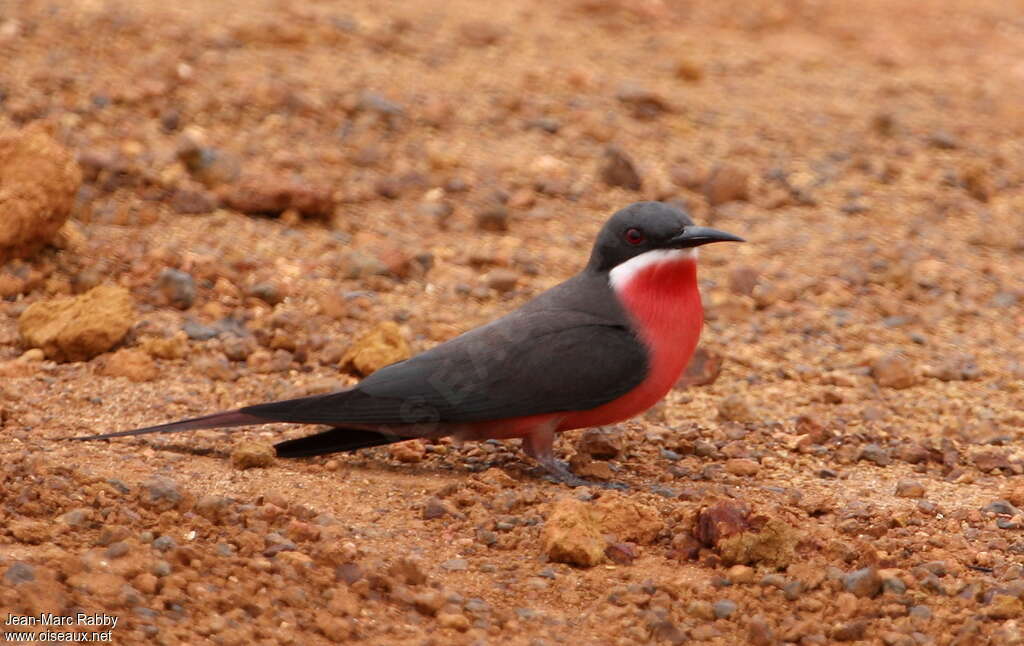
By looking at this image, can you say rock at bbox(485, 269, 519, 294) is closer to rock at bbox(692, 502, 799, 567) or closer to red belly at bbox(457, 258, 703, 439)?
red belly at bbox(457, 258, 703, 439)

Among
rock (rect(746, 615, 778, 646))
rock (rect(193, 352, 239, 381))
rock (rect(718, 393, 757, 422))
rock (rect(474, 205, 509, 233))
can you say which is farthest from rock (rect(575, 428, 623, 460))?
rock (rect(474, 205, 509, 233))

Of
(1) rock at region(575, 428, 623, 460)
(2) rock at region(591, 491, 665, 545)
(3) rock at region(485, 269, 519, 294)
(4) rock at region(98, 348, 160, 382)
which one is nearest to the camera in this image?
(2) rock at region(591, 491, 665, 545)

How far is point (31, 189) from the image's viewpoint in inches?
250

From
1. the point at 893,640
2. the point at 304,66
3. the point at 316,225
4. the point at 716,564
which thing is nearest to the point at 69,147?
the point at 316,225

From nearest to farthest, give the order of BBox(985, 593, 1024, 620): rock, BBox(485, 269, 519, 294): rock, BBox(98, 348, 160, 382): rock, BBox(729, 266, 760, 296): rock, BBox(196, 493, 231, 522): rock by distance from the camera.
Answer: BBox(985, 593, 1024, 620): rock, BBox(196, 493, 231, 522): rock, BBox(98, 348, 160, 382): rock, BBox(485, 269, 519, 294): rock, BBox(729, 266, 760, 296): rock

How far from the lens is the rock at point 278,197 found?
286 inches

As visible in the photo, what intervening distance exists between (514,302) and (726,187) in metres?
1.81

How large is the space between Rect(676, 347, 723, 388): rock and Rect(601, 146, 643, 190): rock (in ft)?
6.67

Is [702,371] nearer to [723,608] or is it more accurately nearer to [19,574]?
[723,608]

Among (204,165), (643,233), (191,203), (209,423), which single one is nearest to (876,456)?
(643,233)

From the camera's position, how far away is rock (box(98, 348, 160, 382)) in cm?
580

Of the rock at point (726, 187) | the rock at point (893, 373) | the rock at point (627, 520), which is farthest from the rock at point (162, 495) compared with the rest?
the rock at point (726, 187)

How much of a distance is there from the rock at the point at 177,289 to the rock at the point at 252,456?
149 centimetres

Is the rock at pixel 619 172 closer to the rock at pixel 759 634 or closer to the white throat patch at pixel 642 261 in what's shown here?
the white throat patch at pixel 642 261
